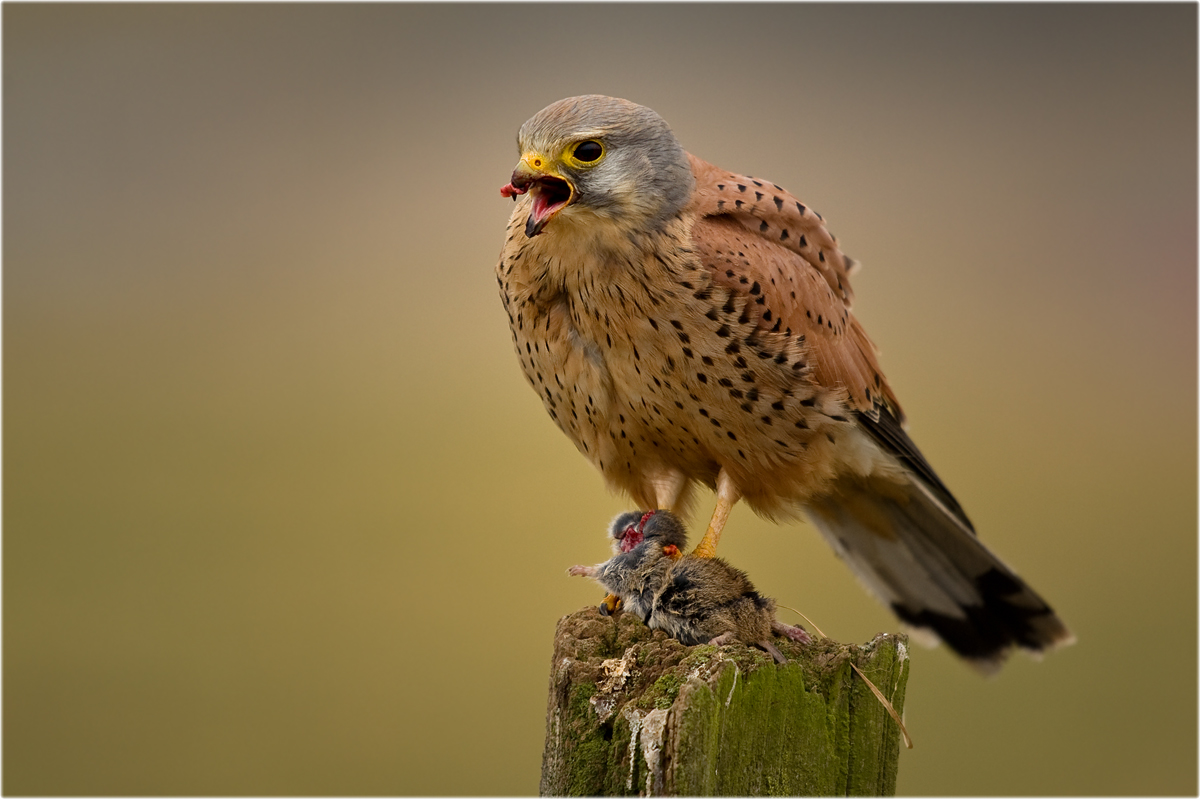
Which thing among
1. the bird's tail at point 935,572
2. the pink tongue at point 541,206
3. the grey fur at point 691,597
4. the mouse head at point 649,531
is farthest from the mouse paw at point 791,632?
the pink tongue at point 541,206

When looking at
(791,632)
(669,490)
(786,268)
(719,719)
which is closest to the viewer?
(719,719)

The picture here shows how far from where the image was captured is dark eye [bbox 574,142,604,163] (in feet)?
6.96

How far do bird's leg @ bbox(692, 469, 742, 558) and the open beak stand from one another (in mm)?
822

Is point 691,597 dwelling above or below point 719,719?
above

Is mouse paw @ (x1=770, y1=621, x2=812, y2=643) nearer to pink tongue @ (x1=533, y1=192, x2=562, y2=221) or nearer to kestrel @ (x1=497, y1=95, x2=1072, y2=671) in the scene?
kestrel @ (x1=497, y1=95, x2=1072, y2=671)

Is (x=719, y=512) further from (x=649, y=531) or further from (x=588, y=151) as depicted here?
(x=588, y=151)

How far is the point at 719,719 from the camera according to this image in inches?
63.2

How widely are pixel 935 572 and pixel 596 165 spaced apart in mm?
1474

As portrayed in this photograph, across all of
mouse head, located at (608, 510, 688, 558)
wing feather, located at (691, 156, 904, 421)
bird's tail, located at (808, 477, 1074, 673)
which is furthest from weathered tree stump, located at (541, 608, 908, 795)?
bird's tail, located at (808, 477, 1074, 673)

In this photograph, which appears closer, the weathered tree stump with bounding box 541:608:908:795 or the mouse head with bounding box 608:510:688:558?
the weathered tree stump with bounding box 541:608:908:795

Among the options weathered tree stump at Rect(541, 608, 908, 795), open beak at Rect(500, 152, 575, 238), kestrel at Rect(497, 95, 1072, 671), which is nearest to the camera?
weathered tree stump at Rect(541, 608, 908, 795)

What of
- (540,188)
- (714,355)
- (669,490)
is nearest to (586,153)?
(540,188)

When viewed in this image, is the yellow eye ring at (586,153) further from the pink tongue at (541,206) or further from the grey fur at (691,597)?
the grey fur at (691,597)

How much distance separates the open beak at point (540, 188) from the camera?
207cm
